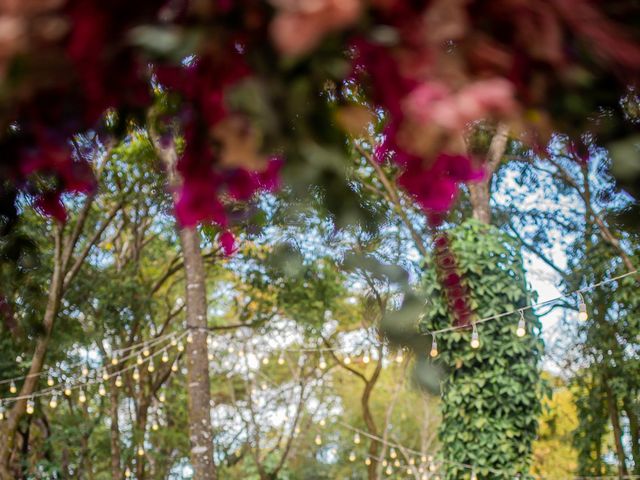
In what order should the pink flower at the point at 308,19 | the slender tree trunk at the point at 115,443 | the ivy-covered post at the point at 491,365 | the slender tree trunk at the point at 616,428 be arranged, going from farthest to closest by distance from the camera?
the slender tree trunk at the point at 115,443, the slender tree trunk at the point at 616,428, the ivy-covered post at the point at 491,365, the pink flower at the point at 308,19

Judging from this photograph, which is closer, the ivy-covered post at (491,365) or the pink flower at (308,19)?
the pink flower at (308,19)

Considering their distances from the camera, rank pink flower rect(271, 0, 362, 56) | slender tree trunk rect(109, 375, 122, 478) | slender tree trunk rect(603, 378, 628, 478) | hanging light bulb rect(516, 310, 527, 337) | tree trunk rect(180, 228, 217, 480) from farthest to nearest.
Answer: slender tree trunk rect(109, 375, 122, 478)
slender tree trunk rect(603, 378, 628, 478)
tree trunk rect(180, 228, 217, 480)
hanging light bulb rect(516, 310, 527, 337)
pink flower rect(271, 0, 362, 56)

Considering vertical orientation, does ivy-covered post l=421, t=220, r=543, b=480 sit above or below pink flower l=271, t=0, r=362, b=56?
above

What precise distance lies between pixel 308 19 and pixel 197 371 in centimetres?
590

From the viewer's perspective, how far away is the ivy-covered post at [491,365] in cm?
638

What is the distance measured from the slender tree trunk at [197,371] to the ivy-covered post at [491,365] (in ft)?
6.12

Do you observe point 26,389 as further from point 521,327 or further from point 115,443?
point 521,327

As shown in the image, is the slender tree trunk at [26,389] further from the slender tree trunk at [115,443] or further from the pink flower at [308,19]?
the pink flower at [308,19]

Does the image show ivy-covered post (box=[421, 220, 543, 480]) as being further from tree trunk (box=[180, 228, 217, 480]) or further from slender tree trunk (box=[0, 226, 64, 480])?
slender tree trunk (box=[0, 226, 64, 480])

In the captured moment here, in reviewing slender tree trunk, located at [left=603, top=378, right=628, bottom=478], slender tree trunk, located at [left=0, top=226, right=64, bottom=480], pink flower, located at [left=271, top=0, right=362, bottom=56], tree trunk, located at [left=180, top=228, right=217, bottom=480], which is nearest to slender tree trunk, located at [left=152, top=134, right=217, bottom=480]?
tree trunk, located at [left=180, top=228, right=217, bottom=480]

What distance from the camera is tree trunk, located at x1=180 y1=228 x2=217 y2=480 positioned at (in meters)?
5.77

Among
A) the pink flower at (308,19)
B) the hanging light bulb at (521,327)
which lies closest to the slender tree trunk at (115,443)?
the hanging light bulb at (521,327)

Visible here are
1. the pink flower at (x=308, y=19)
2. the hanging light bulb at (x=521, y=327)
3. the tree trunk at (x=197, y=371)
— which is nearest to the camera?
the pink flower at (x=308, y=19)

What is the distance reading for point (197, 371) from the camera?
240 inches
